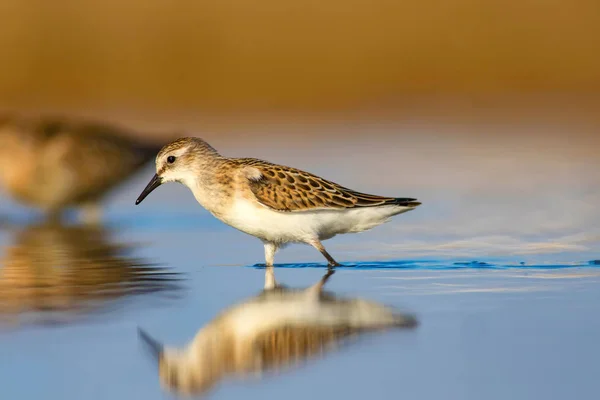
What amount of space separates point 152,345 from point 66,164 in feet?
Result: 24.4

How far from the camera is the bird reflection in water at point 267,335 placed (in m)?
5.67

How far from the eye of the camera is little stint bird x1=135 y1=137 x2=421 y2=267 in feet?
29.3

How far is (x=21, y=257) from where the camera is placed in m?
9.73

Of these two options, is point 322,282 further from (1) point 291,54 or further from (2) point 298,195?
(1) point 291,54

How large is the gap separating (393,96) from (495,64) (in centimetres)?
252

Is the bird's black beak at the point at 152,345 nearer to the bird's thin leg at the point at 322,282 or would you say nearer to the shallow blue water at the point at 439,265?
the bird's thin leg at the point at 322,282

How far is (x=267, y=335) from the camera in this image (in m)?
6.32

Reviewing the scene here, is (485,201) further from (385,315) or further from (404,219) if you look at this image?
(385,315)

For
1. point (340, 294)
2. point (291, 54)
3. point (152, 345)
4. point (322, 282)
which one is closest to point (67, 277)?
point (322, 282)

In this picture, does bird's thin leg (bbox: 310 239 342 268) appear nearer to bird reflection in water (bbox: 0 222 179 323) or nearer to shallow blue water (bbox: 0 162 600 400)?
shallow blue water (bbox: 0 162 600 400)

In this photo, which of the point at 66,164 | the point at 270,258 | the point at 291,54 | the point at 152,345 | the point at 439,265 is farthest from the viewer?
the point at 291,54

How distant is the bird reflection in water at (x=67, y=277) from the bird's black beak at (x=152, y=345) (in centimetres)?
75

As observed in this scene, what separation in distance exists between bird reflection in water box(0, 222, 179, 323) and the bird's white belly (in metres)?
0.68

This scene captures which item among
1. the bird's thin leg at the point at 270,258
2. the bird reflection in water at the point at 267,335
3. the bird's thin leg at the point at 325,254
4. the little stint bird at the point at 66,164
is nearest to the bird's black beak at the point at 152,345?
the bird reflection in water at the point at 267,335
